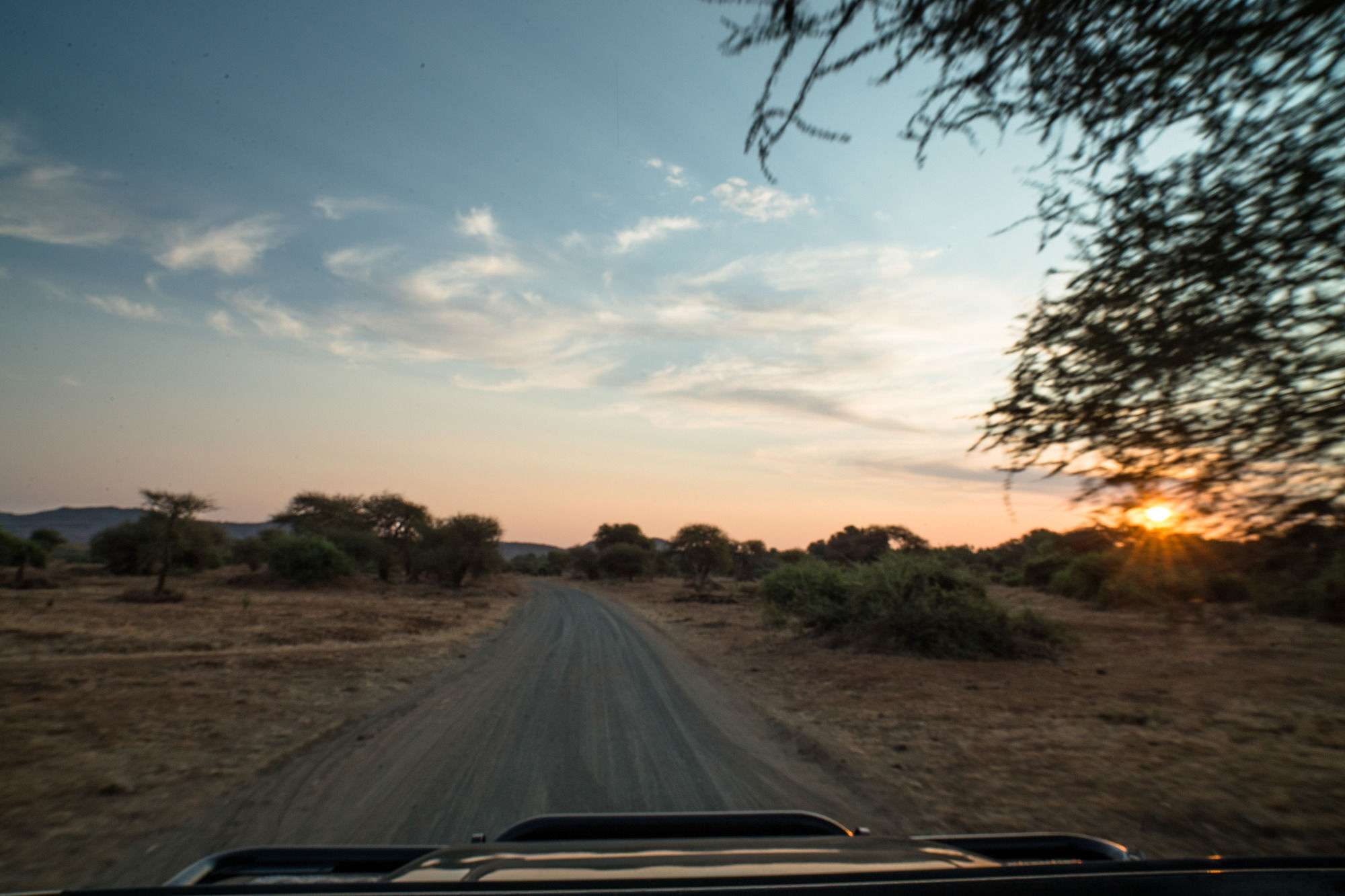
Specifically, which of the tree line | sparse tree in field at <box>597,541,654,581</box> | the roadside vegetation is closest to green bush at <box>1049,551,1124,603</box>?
the roadside vegetation

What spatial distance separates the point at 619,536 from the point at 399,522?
2872 centimetres

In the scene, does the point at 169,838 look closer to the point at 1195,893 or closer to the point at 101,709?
the point at 101,709

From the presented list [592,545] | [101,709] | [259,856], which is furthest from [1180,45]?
[592,545]

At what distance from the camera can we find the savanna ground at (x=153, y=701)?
4.32 meters

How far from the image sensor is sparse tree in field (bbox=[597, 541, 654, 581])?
208 ft

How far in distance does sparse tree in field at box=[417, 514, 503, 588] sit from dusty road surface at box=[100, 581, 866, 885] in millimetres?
34607

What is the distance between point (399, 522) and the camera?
168ft

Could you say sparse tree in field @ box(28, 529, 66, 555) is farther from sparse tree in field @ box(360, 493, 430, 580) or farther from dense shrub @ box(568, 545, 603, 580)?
dense shrub @ box(568, 545, 603, 580)

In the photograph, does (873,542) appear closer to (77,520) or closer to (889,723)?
(889,723)

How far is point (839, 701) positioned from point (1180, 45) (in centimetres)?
820

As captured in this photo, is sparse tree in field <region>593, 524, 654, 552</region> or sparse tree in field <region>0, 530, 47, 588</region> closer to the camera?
sparse tree in field <region>0, 530, 47, 588</region>

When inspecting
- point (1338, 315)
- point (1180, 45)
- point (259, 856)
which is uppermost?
point (1180, 45)

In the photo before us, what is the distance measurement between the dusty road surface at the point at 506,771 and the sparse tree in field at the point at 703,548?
40.8 metres

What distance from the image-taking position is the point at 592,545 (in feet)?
253
